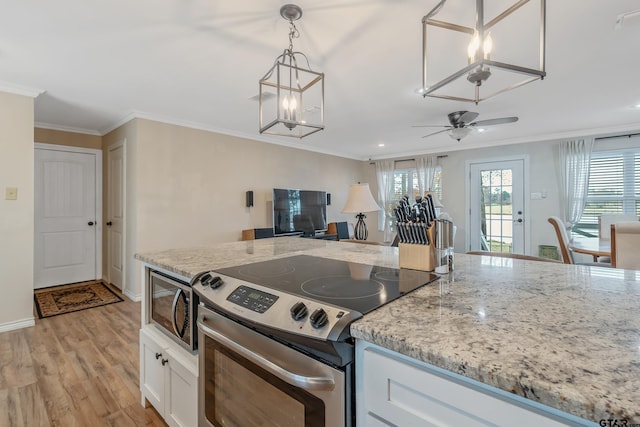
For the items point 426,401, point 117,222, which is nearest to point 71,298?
point 117,222

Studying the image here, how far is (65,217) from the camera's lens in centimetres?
441

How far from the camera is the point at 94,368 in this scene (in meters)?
2.26

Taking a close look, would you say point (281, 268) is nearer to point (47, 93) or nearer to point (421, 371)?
point (421, 371)

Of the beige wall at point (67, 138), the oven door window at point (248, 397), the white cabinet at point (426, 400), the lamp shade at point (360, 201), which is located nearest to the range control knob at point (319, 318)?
the white cabinet at point (426, 400)

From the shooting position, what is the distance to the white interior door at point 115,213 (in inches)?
161

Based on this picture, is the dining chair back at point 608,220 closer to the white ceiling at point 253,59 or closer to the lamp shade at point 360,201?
the white ceiling at point 253,59

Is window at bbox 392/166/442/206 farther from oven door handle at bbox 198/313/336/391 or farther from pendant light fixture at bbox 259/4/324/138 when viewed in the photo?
oven door handle at bbox 198/313/336/391

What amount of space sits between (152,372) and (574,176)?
5.97 metres

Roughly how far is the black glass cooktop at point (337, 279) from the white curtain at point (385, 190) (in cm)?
554

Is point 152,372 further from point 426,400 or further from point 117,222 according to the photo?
point 117,222

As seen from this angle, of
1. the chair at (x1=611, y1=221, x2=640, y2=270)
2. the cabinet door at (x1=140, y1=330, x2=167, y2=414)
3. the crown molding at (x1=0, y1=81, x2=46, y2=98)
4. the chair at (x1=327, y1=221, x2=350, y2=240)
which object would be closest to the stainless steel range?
the cabinet door at (x1=140, y1=330, x2=167, y2=414)

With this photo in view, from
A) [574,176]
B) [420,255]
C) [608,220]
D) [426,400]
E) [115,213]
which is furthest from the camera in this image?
[574,176]

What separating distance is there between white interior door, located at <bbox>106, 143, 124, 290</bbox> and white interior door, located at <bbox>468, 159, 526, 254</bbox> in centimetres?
580

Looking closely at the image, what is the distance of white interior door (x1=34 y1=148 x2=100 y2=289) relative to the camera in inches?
166
